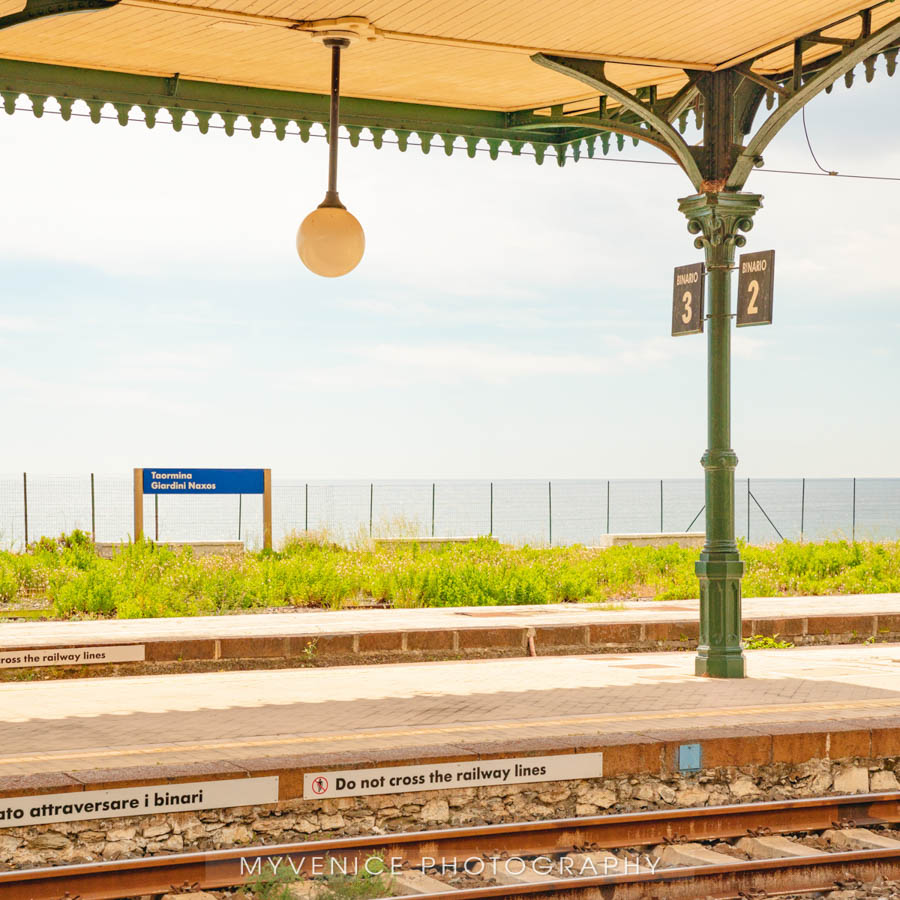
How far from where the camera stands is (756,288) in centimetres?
1092

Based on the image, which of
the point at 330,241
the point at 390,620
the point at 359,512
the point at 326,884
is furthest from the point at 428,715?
the point at 359,512

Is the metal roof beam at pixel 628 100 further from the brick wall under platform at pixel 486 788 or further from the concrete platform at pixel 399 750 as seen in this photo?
the brick wall under platform at pixel 486 788

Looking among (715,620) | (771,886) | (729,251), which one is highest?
(729,251)

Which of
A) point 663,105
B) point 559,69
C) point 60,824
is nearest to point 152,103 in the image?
point 559,69

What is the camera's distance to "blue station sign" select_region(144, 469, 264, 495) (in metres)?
22.8

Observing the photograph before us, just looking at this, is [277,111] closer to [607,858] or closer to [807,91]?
[807,91]

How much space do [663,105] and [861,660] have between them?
5.52m

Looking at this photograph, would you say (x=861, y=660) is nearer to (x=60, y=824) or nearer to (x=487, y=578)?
(x=487, y=578)

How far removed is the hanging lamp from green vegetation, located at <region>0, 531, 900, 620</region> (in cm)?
746

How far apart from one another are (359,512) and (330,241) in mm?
43633

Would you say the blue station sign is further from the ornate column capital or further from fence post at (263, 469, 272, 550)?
the ornate column capital

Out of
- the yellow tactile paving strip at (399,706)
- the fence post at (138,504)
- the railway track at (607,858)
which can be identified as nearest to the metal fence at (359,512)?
the fence post at (138,504)

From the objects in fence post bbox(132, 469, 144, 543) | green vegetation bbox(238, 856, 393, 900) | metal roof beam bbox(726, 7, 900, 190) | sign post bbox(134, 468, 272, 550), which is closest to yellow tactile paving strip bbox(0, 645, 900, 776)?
green vegetation bbox(238, 856, 393, 900)

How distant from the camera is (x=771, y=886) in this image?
23.2ft
